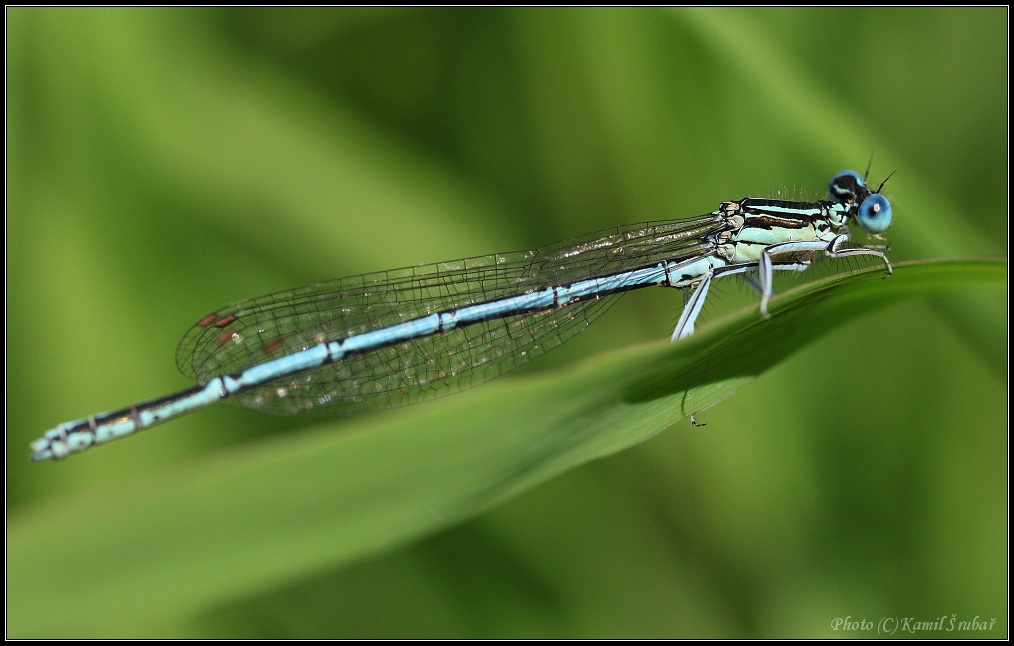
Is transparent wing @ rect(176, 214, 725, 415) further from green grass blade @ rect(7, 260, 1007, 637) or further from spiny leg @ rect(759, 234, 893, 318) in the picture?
green grass blade @ rect(7, 260, 1007, 637)

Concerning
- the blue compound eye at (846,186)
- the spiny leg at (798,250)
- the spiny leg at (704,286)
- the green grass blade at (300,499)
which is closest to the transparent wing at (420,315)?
the spiny leg at (704,286)

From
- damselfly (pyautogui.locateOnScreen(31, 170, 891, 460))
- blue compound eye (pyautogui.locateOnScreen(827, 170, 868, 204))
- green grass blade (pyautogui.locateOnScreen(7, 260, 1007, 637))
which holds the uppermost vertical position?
damselfly (pyautogui.locateOnScreen(31, 170, 891, 460))

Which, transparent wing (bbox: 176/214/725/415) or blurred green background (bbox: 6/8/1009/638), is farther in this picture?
transparent wing (bbox: 176/214/725/415)

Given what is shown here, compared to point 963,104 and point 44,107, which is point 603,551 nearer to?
point 963,104

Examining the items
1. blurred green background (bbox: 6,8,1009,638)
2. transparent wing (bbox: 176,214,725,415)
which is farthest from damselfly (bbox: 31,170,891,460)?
blurred green background (bbox: 6,8,1009,638)

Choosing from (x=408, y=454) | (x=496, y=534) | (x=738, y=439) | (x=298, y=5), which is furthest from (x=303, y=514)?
(x=298, y=5)

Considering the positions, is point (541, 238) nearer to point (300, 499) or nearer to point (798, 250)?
point (798, 250)

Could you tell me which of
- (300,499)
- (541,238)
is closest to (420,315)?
(541,238)

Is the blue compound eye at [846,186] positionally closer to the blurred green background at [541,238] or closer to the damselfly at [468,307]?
the damselfly at [468,307]
